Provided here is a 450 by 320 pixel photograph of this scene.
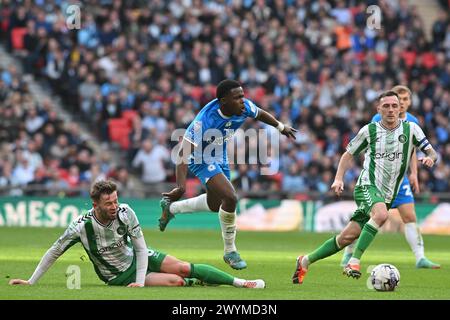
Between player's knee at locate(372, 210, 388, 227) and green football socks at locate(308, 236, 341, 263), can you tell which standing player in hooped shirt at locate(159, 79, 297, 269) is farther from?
player's knee at locate(372, 210, 388, 227)

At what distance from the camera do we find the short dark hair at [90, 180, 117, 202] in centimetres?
1037

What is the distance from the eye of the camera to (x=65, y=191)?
78.8 ft

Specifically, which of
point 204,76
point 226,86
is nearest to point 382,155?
point 226,86

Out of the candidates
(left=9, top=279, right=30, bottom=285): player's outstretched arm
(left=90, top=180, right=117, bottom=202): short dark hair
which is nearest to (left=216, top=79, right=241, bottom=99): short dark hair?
(left=90, top=180, right=117, bottom=202): short dark hair

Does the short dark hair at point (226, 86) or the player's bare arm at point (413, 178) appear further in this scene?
the player's bare arm at point (413, 178)

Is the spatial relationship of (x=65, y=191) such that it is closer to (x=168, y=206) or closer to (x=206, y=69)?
(x=206, y=69)

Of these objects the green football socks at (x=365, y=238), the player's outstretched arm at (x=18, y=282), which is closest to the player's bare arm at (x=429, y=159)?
the green football socks at (x=365, y=238)

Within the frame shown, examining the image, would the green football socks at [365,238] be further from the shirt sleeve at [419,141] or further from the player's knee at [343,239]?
the shirt sleeve at [419,141]

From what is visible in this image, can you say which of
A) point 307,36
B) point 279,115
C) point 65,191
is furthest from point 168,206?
point 307,36

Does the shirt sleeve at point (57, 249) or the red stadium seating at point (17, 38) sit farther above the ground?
the red stadium seating at point (17, 38)

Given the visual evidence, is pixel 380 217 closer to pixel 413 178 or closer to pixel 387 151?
pixel 387 151

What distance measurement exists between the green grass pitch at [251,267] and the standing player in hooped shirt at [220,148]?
605 millimetres

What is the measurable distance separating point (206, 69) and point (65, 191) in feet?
16.0

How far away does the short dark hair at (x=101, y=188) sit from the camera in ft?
34.0
